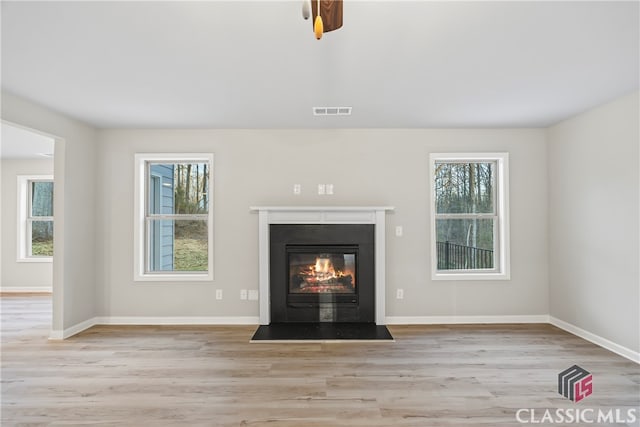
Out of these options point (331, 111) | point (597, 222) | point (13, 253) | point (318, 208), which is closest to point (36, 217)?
point (13, 253)

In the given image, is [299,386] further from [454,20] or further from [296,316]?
[454,20]

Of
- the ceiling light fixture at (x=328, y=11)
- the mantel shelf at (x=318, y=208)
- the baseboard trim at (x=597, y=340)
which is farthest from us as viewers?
the mantel shelf at (x=318, y=208)

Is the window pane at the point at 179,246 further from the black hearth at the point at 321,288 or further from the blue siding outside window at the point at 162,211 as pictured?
the black hearth at the point at 321,288

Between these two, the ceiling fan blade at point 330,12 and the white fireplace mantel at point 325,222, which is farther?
the white fireplace mantel at point 325,222

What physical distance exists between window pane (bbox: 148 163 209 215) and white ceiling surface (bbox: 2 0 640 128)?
3.22ft

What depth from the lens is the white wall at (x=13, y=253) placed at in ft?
22.0

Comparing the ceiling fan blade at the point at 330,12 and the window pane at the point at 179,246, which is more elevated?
the ceiling fan blade at the point at 330,12

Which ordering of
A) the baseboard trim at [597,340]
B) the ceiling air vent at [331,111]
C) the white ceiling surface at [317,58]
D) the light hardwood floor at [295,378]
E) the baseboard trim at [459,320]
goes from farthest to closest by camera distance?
the baseboard trim at [459,320]
the ceiling air vent at [331,111]
the baseboard trim at [597,340]
the light hardwood floor at [295,378]
the white ceiling surface at [317,58]


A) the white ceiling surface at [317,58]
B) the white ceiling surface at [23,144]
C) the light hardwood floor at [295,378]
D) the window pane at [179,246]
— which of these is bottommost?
the light hardwood floor at [295,378]

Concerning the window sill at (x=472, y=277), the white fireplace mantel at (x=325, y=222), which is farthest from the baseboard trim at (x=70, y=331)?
the window sill at (x=472, y=277)

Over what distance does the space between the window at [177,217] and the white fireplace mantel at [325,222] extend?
837mm

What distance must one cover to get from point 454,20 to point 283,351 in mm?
3081

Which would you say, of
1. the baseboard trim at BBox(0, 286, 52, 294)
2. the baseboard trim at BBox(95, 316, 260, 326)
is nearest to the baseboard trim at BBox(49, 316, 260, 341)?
the baseboard trim at BBox(95, 316, 260, 326)

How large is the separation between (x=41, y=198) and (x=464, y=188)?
24.7 ft
